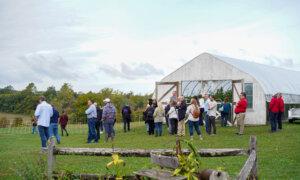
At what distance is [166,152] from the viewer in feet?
27.1

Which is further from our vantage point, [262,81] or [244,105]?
[262,81]

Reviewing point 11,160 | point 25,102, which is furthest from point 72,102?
point 11,160

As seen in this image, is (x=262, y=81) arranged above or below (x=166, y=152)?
above

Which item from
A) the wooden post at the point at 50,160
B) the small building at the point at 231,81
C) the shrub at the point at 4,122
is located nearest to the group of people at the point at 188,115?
the small building at the point at 231,81

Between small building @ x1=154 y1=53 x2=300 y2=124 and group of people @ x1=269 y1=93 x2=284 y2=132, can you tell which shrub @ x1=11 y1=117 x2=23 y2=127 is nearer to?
small building @ x1=154 y1=53 x2=300 y2=124

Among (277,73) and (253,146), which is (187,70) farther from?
(253,146)

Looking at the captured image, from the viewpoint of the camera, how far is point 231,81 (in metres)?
34.6

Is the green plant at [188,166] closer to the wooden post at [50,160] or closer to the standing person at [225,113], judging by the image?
the wooden post at [50,160]

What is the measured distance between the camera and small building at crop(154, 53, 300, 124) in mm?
33656

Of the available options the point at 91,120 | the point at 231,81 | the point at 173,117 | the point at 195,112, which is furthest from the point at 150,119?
the point at 231,81

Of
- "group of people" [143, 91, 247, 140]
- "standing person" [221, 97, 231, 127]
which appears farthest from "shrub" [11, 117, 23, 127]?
"standing person" [221, 97, 231, 127]

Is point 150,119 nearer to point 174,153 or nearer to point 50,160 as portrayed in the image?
point 50,160

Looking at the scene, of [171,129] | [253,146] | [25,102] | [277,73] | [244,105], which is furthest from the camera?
[25,102]

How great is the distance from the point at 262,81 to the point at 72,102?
117ft
